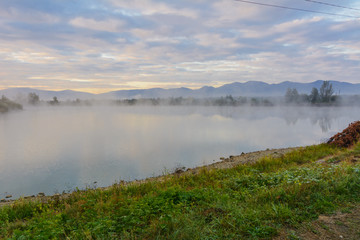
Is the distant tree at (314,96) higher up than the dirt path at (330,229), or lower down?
higher up

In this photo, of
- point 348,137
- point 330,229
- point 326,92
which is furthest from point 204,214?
point 326,92

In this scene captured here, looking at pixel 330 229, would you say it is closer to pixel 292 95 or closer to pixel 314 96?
pixel 314 96

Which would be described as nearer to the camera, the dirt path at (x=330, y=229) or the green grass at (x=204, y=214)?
the dirt path at (x=330, y=229)

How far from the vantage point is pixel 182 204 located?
4672 mm

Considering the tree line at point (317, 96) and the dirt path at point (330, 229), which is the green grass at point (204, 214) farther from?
the tree line at point (317, 96)

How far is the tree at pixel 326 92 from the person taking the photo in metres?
86.4

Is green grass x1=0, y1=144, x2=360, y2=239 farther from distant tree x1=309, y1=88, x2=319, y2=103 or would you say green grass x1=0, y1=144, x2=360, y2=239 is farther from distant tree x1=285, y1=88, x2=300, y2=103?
distant tree x1=285, y1=88, x2=300, y2=103

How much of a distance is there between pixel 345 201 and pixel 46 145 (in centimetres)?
2526

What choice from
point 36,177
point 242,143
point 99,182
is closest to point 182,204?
point 99,182

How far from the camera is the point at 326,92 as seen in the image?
90250 mm

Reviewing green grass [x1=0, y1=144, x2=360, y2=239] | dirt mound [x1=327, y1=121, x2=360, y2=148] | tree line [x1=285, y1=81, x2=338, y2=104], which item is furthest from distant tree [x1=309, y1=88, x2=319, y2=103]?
green grass [x1=0, y1=144, x2=360, y2=239]

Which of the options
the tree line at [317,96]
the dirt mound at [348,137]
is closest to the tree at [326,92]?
the tree line at [317,96]

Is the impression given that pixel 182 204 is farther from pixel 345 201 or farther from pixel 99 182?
pixel 99 182

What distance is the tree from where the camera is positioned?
8641 cm
